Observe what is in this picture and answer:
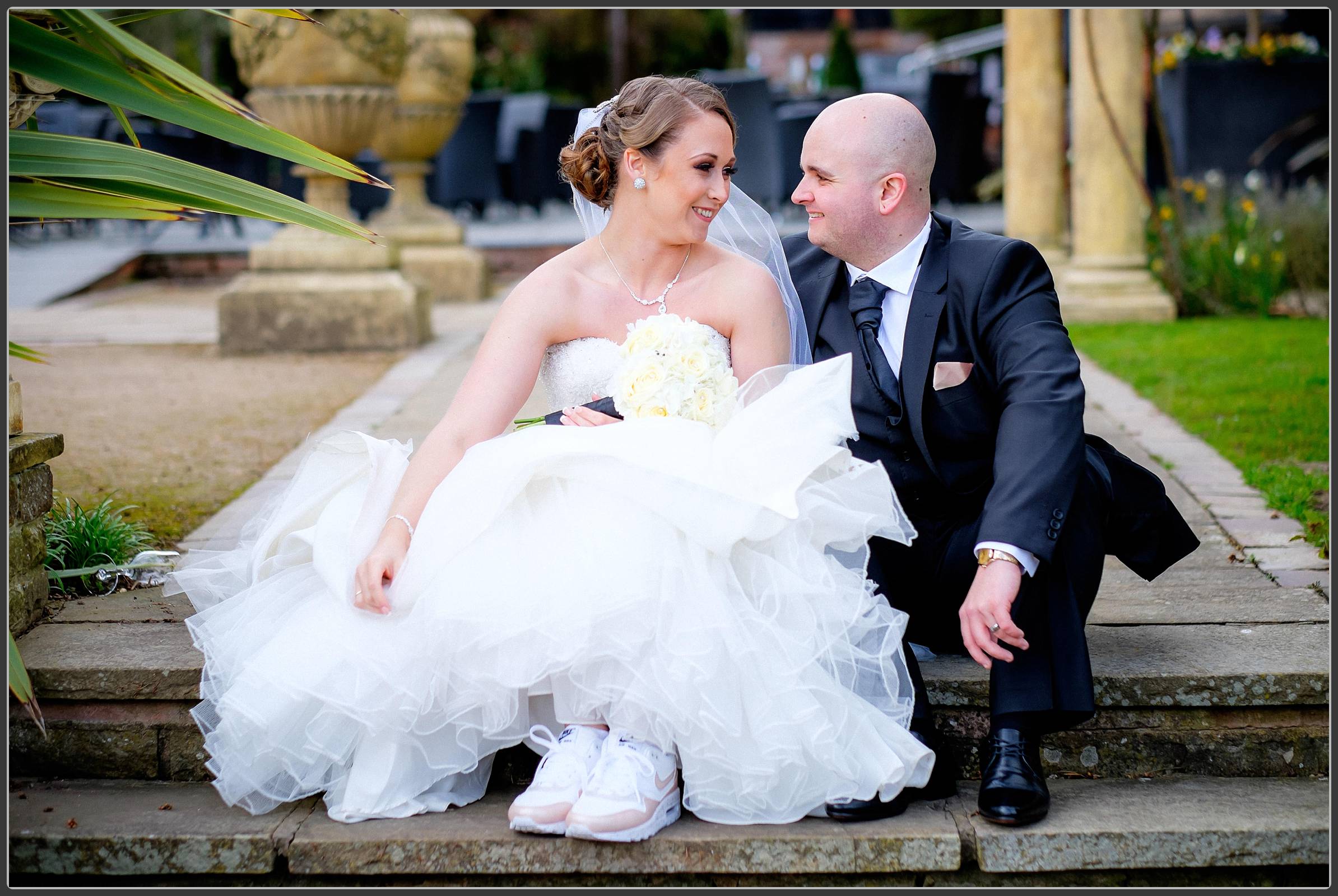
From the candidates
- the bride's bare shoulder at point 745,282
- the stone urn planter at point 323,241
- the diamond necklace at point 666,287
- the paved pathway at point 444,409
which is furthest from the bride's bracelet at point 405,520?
the stone urn planter at point 323,241

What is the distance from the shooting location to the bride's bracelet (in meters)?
2.45

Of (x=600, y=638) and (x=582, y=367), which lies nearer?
(x=600, y=638)

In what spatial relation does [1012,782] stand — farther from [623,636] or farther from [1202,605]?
[1202,605]

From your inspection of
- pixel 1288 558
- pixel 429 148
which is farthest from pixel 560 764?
pixel 429 148

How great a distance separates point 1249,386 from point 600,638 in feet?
14.9

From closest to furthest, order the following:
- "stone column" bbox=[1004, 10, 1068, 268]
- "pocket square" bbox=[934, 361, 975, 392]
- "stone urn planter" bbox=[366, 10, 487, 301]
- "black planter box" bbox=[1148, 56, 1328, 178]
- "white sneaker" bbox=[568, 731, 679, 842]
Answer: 1. "white sneaker" bbox=[568, 731, 679, 842]
2. "pocket square" bbox=[934, 361, 975, 392]
3. "stone urn planter" bbox=[366, 10, 487, 301]
4. "stone column" bbox=[1004, 10, 1068, 268]
5. "black planter box" bbox=[1148, 56, 1328, 178]

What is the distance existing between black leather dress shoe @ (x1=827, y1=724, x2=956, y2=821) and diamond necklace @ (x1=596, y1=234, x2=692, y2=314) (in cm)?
108

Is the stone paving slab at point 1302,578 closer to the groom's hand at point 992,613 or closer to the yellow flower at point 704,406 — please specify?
the groom's hand at point 992,613

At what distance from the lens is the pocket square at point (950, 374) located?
2539 mm

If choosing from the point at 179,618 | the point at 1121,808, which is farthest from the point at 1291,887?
the point at 179,618

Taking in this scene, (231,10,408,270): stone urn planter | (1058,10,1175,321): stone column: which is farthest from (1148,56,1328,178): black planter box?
(231,10,408,270): stone urn planter

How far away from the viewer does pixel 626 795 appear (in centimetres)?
220

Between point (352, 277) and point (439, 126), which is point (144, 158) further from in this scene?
point (439, 126)

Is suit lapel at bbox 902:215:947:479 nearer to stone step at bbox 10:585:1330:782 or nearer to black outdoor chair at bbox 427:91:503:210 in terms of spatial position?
stone step at bbox 10:585:1330:782
